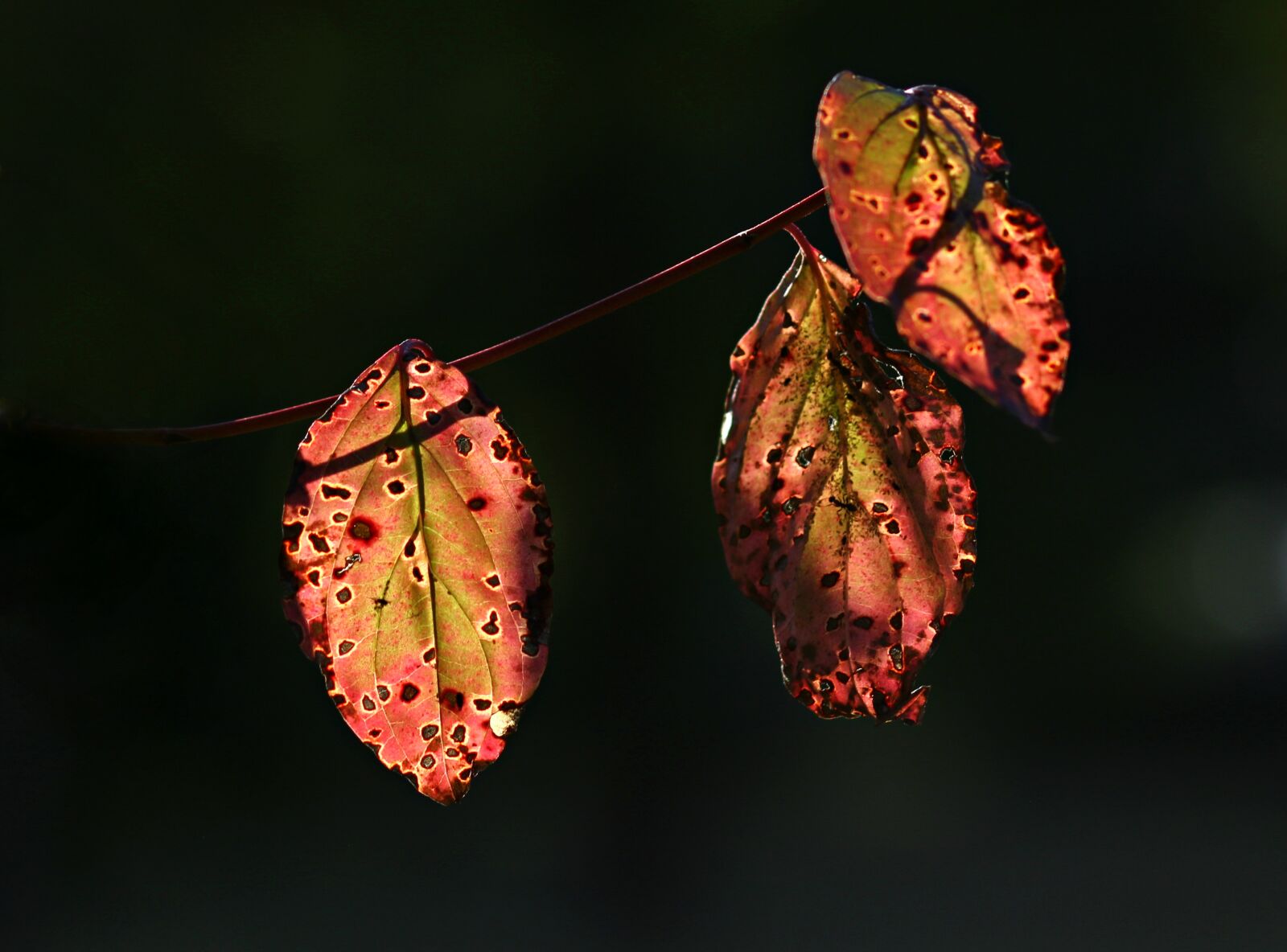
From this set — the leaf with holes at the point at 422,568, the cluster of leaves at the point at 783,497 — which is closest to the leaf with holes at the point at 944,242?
the cluster of leaves at the point at 783,497

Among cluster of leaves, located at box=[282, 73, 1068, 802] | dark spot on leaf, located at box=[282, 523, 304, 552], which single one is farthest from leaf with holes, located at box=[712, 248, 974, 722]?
dark spot on leaf, located at box=[282, 523, 304, 552]

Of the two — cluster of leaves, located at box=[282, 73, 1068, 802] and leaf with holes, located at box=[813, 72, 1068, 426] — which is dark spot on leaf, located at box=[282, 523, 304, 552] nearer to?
cluster of leaves, located at box=[282, 73, 1068, 802]

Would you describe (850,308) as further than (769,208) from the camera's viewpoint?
No

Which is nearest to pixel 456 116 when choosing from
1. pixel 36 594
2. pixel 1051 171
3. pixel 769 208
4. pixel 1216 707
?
pixel 769 208

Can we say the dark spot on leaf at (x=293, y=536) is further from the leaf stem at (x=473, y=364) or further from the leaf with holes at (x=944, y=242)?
the leaf with holes at (x=944, y=242)

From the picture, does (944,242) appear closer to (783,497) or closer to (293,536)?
(783,497)

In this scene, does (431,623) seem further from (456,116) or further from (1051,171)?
(1051,171)

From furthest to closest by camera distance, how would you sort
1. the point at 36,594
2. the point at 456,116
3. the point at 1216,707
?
the point at 1216,707 < the point at 456,116 < the point at 36,594

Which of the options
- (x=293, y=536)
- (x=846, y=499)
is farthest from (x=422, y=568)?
(x=846, y=499)
